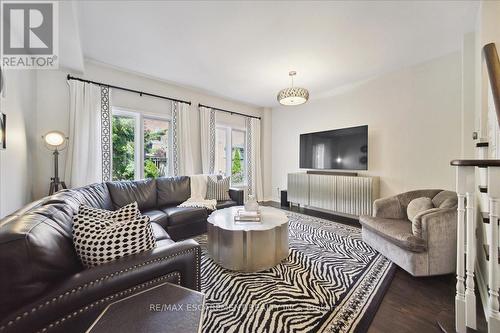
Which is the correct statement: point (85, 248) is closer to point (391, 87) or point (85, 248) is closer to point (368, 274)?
point (368, 274)

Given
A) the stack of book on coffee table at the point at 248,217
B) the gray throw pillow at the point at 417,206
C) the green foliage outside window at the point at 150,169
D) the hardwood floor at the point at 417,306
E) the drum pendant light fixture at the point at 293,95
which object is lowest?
the hardwood floor at the point at 417,306

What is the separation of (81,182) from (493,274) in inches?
166

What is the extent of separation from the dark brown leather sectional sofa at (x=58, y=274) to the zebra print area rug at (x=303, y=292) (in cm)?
51

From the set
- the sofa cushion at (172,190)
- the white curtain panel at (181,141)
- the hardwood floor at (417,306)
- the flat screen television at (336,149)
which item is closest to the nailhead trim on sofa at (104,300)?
the hardwood floor at (417,306)

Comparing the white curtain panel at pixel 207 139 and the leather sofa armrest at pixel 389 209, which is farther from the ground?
the white curtain panel at pixel 207 139

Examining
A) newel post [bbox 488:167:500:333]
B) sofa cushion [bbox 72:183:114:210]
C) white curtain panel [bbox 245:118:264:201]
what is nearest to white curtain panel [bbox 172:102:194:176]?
sofa cushion [bbox 72:183:114:210]

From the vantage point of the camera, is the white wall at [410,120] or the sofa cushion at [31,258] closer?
the sofa cushion at [31,258]

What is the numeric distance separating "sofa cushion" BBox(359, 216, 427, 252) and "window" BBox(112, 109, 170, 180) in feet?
11.6

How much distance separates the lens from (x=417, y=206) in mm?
2285

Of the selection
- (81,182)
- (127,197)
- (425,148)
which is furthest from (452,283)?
(81,182)

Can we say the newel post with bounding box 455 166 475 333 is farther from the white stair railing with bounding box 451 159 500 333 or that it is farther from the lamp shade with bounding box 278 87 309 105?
the lamp shade with bounding box 278 87 309 105

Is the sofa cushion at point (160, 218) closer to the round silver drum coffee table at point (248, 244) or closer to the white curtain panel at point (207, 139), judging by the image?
the round silver drum coffee table at point (248, 244)

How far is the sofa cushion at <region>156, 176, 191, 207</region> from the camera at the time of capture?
10.7 feet

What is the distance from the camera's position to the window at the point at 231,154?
4934 millimetres
